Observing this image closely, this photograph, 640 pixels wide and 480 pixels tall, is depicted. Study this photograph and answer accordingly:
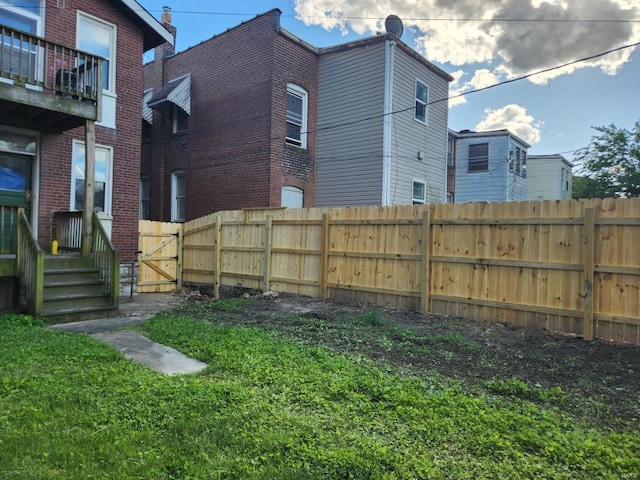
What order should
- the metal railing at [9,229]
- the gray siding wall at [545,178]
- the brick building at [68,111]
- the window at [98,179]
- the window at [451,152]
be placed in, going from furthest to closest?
the gray siding wall at [545,178]
the window at [451,152]
the window at [98,179]
the brick building at [68,111]
the metal railing at [9,229]

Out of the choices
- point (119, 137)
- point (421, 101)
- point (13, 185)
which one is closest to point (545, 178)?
point (421, 101)

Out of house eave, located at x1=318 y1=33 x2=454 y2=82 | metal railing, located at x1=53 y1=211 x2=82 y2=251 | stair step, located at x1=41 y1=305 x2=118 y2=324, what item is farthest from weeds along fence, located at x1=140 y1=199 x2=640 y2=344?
house eave, located at x1=318 y1=33 x2=454 y2=82

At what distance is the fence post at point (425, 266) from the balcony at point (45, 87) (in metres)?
6.61

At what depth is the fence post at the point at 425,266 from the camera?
7418mm

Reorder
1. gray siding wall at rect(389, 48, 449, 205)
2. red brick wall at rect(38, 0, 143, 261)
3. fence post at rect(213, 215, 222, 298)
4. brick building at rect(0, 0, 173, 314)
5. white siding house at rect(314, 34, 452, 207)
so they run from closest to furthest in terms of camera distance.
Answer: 1. brick building at rect(0, 0, 173, 314)
2. red brick wall at rect(38, 0, 143, 261)
3. fence post at rect(213, 215, 222, 298)
4. white siding house at rect(314, 34, 452, 207)
5. gray siding wall at rect(389, 48, 449, 205)

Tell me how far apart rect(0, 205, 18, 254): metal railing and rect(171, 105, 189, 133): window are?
842 centimetres

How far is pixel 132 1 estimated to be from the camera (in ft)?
33.8

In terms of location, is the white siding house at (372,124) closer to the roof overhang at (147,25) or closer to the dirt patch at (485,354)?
the roof overhang at (147,25)

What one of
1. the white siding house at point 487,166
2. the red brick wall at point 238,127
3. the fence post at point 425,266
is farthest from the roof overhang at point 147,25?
the white siding house at point 487,166

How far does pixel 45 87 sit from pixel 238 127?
22.9ft

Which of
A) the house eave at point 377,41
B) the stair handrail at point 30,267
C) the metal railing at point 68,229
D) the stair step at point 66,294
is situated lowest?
the stair step at point 66,294

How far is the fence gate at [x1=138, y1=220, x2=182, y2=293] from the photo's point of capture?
11.6 m

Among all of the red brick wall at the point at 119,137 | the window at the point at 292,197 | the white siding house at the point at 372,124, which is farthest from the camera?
the window at the point at 292,197

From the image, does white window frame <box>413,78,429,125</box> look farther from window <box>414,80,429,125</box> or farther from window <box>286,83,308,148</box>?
window <box>286,83,308,148</box>
